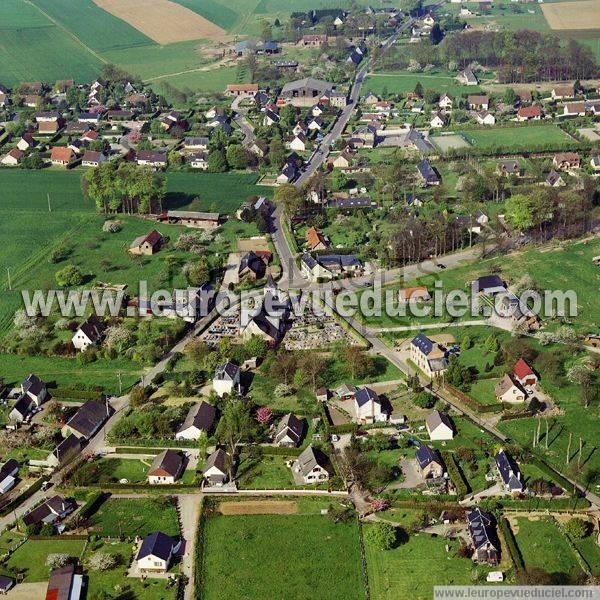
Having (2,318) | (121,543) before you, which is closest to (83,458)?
(121,543)

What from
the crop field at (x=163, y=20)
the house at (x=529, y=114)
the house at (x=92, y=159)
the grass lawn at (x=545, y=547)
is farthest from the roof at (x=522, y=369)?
the crop field at (x=163, y=20)

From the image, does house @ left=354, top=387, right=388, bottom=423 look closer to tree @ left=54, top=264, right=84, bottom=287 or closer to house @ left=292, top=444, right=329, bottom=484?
house @ left=292, top=444, right=329, bottom=484

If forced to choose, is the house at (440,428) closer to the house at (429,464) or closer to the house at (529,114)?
the house at (429,464)

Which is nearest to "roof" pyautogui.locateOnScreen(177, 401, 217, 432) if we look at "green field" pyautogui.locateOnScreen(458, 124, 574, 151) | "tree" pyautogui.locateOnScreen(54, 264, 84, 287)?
"tree" pyautogui.locateOnScreen(54, 264, 84, 287)

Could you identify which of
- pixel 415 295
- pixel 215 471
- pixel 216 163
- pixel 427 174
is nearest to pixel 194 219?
pixel 216 163

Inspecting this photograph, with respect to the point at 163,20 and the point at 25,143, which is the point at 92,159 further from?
the point at 163,20

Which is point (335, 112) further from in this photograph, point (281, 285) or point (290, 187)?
point (281, 285)
